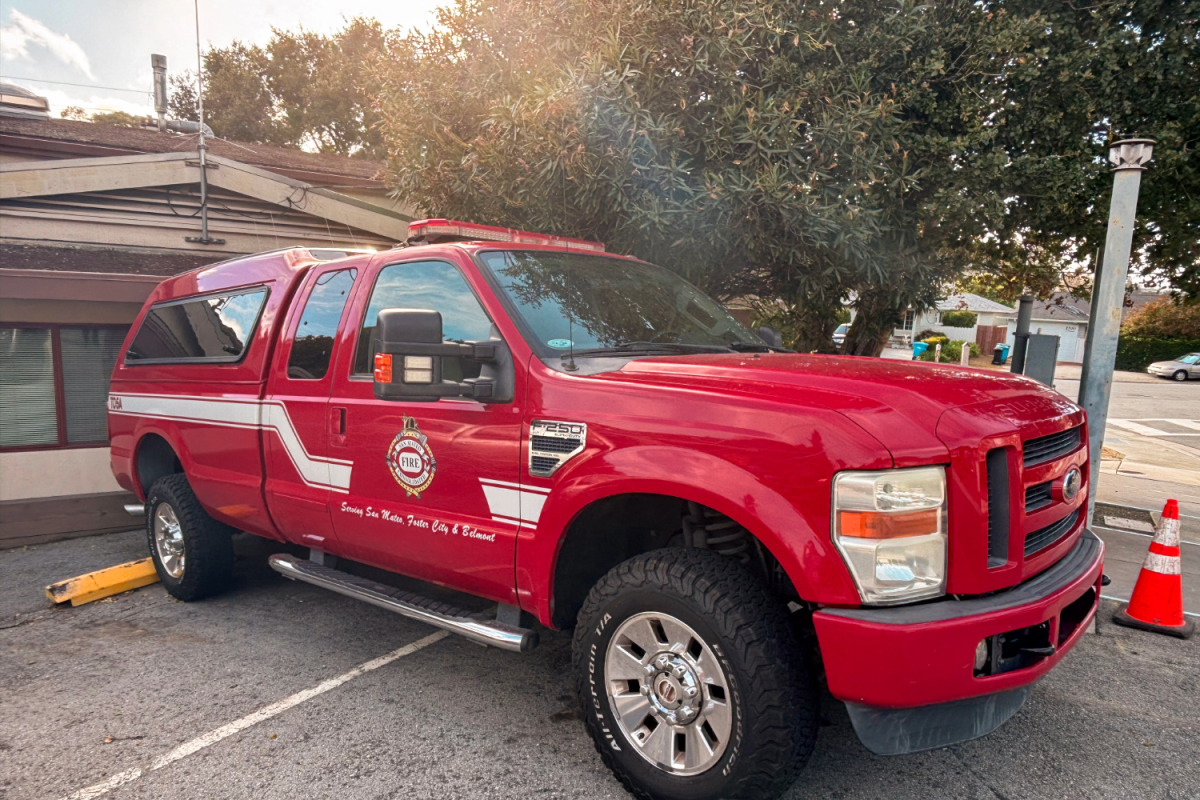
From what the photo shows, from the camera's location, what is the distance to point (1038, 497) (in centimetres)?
263

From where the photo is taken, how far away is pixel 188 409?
4.84 meters

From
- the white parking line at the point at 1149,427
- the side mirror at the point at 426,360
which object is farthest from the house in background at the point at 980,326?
the side mirror at the point at 426,360

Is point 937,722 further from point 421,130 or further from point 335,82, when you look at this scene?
point 335,82

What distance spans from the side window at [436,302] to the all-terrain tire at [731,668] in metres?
1.16

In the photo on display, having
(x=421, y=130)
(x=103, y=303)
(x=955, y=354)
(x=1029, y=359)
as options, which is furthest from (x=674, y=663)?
(x=955, y=354)

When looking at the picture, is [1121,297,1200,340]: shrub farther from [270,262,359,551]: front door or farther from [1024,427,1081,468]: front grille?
[270,262,359,551]: front door

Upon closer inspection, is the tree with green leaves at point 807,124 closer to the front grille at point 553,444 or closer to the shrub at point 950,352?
the front grille at point 553,444

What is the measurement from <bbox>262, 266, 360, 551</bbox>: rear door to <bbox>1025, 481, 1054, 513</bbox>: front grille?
2884 millimetres

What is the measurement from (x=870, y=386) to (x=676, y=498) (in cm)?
85

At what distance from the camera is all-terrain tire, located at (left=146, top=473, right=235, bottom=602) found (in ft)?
15.9

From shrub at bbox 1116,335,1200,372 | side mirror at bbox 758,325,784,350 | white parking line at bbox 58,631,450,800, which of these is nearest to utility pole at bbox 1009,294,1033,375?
side mirror at bbox 758,325,784,350

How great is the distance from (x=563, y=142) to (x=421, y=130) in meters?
1.94

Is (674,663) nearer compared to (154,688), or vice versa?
(674,663)

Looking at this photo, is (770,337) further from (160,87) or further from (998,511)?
(160,87)
